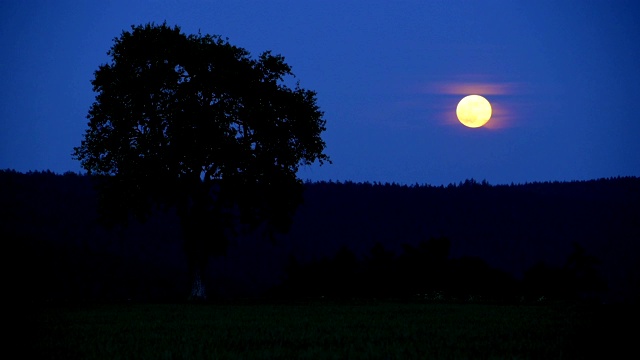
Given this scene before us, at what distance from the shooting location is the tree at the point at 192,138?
46344 mm

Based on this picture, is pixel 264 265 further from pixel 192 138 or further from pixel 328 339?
pixel 328 339

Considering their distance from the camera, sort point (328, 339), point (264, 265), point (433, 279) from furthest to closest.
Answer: point (264, 265), point (433, 279), point (328, 339)

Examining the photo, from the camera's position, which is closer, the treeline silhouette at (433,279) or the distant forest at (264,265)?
the treeline silhouette at (433,279)

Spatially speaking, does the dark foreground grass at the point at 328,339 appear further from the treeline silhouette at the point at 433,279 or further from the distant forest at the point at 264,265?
the treeline silhouette at the point at 433,279

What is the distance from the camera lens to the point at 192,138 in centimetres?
4584

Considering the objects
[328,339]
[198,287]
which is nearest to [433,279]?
[198,287]

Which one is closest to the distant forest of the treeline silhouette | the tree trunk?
the treeline silhouette

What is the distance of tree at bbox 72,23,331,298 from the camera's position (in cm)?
4634

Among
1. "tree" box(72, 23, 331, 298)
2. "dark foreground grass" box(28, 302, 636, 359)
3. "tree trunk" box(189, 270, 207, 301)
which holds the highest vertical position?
"tree" box(72, 23, 331, 298)

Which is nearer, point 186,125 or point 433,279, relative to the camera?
point 186,125

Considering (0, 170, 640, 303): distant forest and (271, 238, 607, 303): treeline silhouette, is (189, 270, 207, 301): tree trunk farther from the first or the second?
(271, 238, 607, 303): treeline silhouette

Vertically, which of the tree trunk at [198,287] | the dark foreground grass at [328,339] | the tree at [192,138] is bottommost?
the dark foreground grass at [328,339]

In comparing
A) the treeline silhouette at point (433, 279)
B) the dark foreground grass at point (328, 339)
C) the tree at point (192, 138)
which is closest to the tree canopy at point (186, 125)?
the tree at point (192, 138)

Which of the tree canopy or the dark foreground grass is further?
the tree canopy
